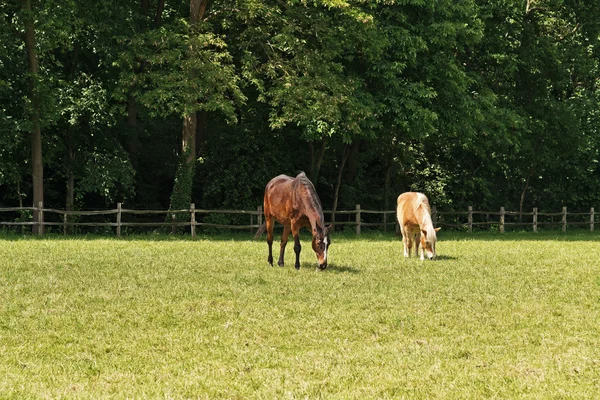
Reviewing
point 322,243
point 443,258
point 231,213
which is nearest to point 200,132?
point 231,213

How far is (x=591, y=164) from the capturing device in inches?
1722

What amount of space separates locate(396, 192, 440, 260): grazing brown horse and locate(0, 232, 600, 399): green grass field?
1.19m

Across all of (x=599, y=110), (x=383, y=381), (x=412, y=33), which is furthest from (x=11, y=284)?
(x=599, y=110)

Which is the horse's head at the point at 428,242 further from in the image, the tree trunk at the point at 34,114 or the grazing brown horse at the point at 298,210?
the tree trunk at the point at 34,114

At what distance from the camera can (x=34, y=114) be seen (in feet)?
87.1

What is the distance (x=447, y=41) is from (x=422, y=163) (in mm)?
9802

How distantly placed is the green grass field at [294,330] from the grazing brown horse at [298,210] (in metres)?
0.53

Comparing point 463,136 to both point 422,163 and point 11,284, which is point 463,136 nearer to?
point 422,163

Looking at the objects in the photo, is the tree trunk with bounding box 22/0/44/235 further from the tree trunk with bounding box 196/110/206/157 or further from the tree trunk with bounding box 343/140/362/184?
the tree trunk with bounding box 343/140/362/184

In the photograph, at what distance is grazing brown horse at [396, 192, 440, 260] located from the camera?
18.3m

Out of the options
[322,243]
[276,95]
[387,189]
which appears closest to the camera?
[322,243]

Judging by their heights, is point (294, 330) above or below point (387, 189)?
below

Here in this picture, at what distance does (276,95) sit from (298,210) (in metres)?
11.5

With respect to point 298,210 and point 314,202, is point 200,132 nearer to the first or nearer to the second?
point 298,210
